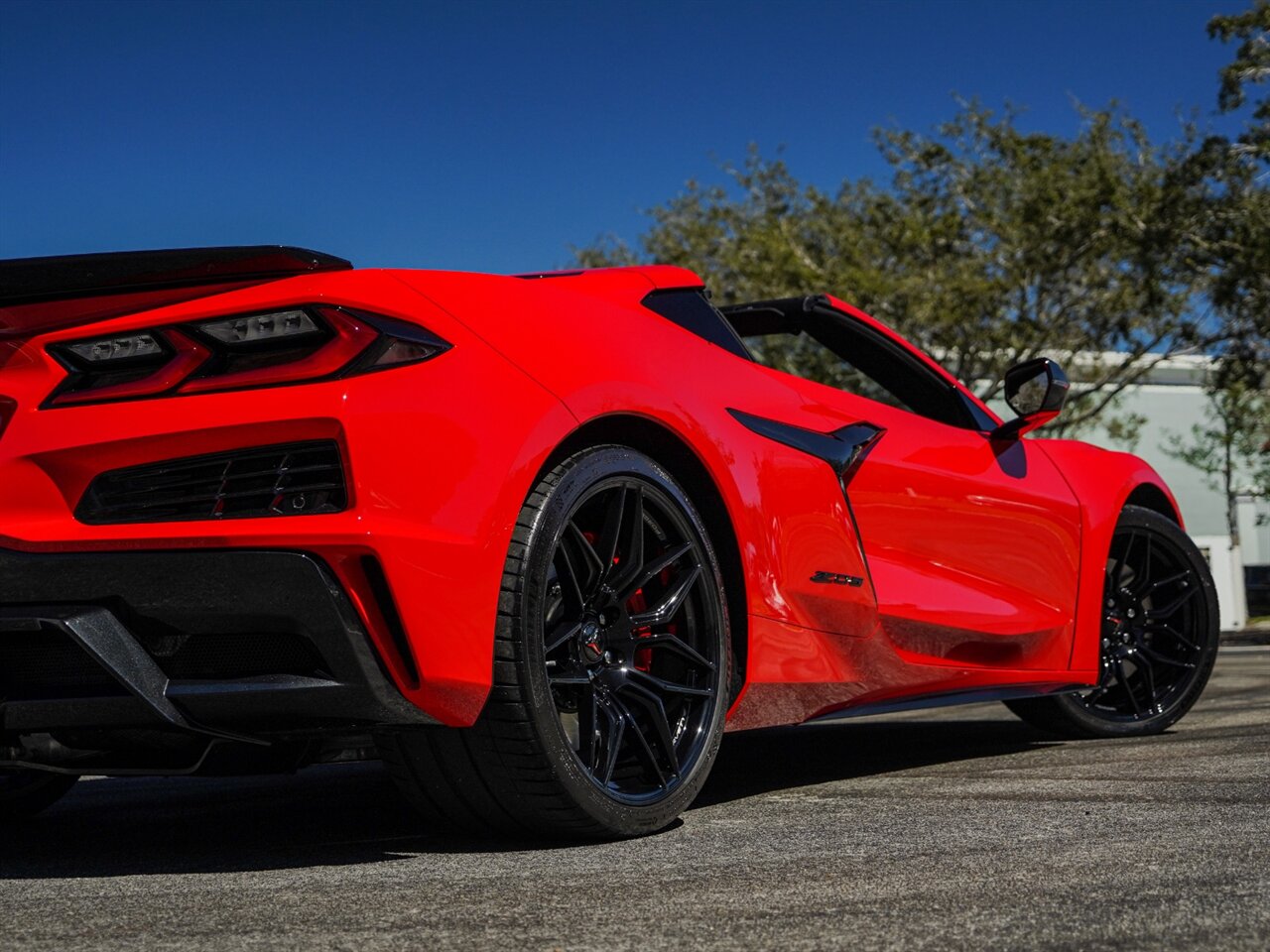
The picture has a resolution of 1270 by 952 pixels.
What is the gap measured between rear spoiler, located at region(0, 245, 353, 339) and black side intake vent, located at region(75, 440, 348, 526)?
380mm

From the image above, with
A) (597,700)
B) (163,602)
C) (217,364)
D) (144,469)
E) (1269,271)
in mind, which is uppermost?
(1269,271)

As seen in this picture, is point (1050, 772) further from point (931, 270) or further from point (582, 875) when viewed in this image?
point (931, 270)

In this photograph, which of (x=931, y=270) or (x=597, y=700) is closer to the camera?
(x=597, y=700)

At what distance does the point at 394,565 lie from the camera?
2752mm

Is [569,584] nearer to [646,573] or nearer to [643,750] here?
[646,573]

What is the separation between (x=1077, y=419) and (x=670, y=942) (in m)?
29.5

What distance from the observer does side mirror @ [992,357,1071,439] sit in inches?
200

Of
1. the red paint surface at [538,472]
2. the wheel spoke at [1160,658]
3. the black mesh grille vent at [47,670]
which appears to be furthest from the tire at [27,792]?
the wheel spoke at [1160,658]

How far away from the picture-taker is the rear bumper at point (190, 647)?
2.71 m

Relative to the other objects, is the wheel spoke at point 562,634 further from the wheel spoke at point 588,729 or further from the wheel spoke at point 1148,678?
the wheel spoke at point 1148,678

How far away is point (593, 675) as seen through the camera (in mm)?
3229

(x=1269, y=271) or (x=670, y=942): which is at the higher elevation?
(x=1269, y=271)

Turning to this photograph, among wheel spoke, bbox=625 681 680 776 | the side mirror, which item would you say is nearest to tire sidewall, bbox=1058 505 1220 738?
the side mirror

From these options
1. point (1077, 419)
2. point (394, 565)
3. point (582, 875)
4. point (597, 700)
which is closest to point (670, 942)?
point (582, 875)
